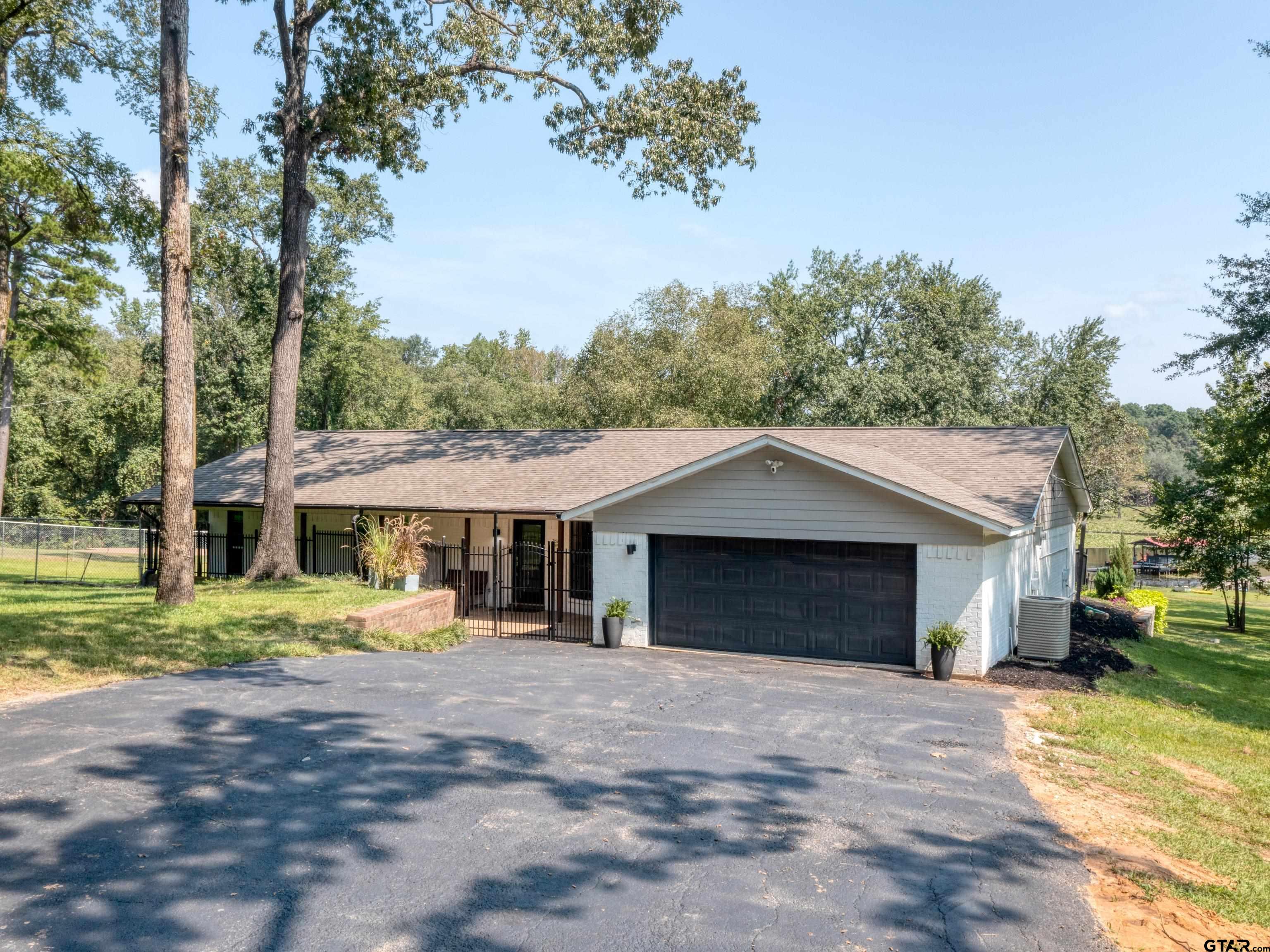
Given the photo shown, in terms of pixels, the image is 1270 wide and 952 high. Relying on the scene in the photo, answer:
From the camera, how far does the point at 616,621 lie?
15.8 meters

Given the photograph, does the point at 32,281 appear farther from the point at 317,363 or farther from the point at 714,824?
the point at 714,824

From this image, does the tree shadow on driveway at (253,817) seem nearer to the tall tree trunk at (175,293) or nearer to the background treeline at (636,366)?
the tall tree trunk at (175,293)

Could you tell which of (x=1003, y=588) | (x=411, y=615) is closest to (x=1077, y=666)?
(x=1003, y=588)

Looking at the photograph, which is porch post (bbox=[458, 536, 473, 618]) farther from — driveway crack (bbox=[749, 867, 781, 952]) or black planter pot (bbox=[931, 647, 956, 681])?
driveway crack (bbox=[749, 867, 781, 952])

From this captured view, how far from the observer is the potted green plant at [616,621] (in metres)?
15.8

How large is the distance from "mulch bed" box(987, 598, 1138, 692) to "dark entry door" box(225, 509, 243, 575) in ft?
63.5

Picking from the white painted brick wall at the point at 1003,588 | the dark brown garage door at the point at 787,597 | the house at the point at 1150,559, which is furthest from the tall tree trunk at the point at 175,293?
the house at the point at 1150,559

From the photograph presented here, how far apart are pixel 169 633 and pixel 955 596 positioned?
12.2 meters

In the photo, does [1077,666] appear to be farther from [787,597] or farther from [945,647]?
[787,597]

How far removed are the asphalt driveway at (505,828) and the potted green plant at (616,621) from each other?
5744mm

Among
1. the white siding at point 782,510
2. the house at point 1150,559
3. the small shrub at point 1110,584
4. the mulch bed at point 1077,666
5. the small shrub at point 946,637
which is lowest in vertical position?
the house at point 1150,559

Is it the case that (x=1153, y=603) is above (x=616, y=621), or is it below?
below

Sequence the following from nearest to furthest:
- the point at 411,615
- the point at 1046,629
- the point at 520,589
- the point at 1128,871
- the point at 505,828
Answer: the point at 1128,871
the point at 505,828
the point at 1046,629
the point at 411,615
the point at 520,589

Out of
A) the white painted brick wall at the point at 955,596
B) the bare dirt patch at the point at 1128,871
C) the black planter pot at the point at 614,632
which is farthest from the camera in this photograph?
the black planter pot at the point at 614,632
